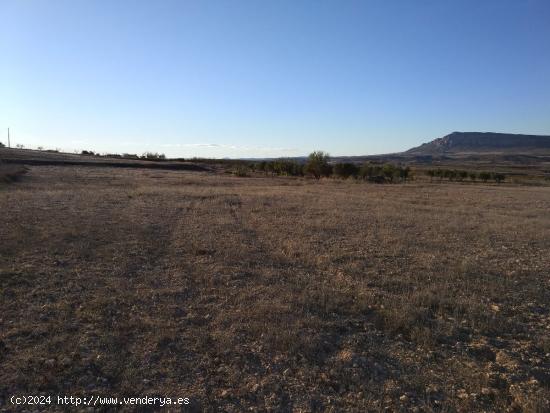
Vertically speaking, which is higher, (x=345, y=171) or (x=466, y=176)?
(x=345, y=171)

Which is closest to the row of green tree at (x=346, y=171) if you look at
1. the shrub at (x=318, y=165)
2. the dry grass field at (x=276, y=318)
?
the shrub at (x=318, y=165)

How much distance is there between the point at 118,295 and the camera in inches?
338

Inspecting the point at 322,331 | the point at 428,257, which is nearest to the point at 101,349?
the point at 322,331

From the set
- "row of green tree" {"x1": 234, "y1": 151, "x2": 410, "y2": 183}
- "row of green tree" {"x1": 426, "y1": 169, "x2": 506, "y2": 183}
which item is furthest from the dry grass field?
"row of green tree" {"x1": 426, "y1": 169, "x2": 506, "y2": 183}

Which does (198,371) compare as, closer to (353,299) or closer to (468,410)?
(468,410)

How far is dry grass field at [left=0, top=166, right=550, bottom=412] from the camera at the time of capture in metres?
5.44

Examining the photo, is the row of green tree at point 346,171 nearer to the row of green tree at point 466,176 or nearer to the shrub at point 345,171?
the shrub at point 345,171

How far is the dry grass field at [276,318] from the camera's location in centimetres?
544

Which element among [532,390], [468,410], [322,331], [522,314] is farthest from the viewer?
[522,314]

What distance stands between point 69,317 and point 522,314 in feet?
27.1

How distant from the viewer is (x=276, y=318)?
761 centimetres

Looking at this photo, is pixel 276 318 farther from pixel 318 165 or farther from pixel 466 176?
pixel 466 176

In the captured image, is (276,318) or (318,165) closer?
(276,318)

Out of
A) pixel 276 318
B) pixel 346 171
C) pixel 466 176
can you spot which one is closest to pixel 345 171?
pixel 346 171
